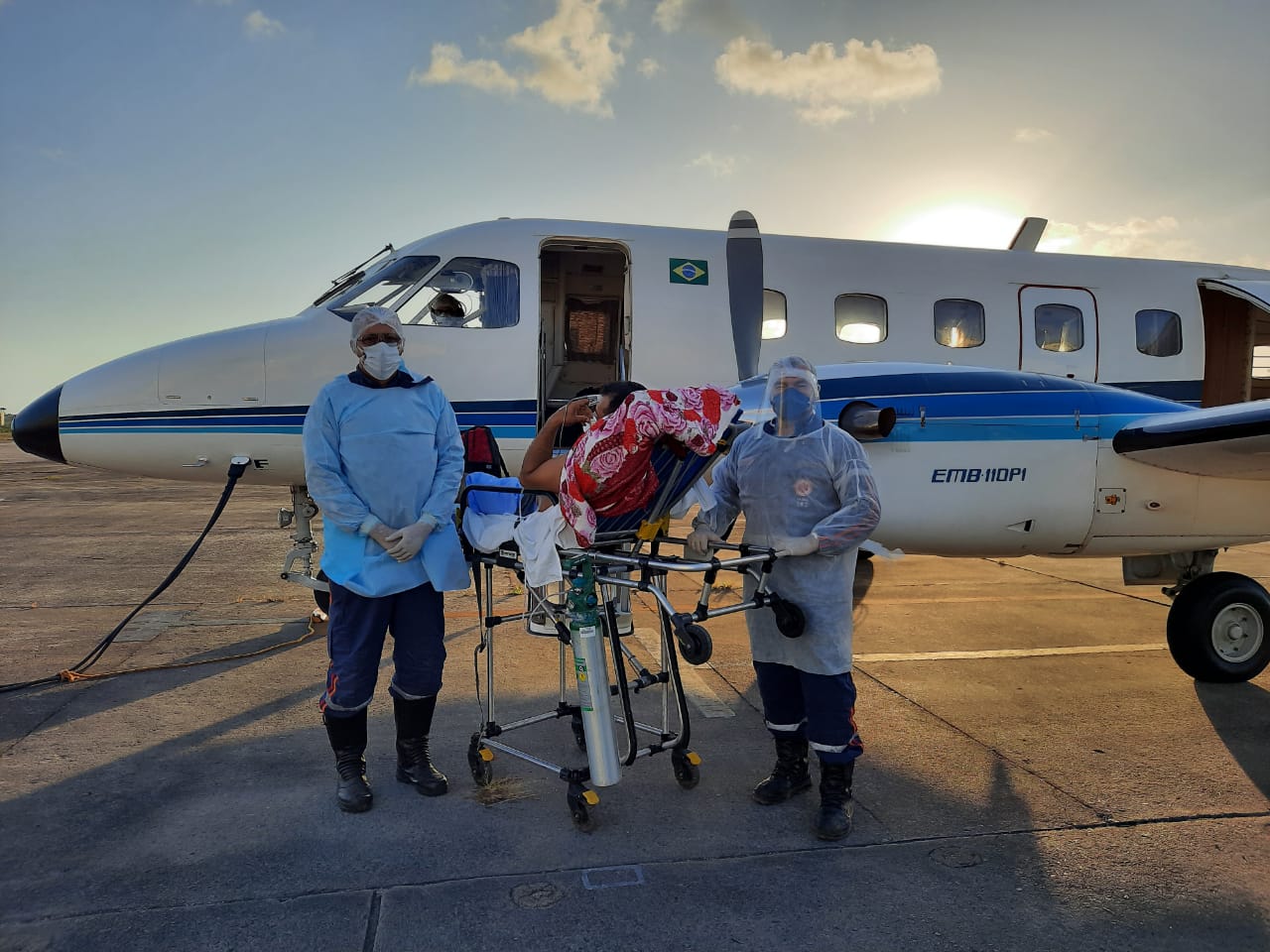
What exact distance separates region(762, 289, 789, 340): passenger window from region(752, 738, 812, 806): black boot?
5.28 m

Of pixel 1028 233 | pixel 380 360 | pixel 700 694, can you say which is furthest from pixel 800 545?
pixel 1028 233

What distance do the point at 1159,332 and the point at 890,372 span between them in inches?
211

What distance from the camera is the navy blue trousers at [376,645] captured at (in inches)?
152

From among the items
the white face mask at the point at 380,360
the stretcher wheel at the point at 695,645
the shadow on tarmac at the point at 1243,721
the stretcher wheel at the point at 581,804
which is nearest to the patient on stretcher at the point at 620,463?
the stretcher wheel at the point at 695,645

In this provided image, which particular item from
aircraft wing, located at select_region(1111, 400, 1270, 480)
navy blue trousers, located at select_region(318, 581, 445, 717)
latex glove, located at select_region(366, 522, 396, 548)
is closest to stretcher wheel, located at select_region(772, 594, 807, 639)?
navy blue trousers, located at select_region(318, 581, 445, 717)

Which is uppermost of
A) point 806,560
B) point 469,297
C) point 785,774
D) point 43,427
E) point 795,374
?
point 469,297

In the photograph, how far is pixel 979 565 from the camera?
10844 mm

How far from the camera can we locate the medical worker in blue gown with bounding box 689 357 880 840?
141 inches

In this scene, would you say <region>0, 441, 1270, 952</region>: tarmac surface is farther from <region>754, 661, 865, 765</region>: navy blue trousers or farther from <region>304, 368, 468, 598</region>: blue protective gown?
<region>304, 368, 468, 598</region>: blue protective gown

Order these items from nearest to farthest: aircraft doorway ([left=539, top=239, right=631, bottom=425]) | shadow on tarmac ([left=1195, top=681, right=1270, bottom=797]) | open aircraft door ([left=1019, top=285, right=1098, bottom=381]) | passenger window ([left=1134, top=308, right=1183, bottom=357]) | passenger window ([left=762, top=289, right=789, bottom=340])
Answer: shadow on tarmac ([left=1195, top=681, right=1270, bottom=797]), passenger window ([left=762, top=289, right=789, bottom=340]), open aircraft door ([left=1019, top=285, right=1098, bottom=381]), aircraft doorway ([left=539, top=239, right=631, bottom=425]), passenger window ([left=1134, top=308, right=1183, bottom=357])

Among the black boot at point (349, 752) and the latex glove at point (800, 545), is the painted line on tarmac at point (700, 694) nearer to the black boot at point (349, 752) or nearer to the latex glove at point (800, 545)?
the latex glove at point (800, 545)

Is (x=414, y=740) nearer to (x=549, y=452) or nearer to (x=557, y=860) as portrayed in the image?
(x=557, y=860)

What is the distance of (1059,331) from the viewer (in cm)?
924

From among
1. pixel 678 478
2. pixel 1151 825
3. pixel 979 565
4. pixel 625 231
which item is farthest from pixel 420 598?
pixel 979 565
